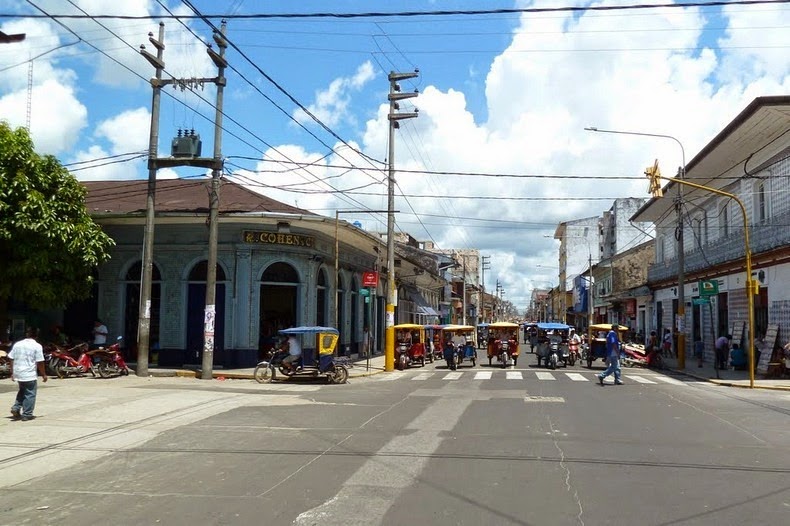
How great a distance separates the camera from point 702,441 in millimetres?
10930

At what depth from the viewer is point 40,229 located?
66.5 ft

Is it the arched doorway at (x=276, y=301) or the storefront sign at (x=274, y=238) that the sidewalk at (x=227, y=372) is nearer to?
the arched doorway at (x=276, y=301)

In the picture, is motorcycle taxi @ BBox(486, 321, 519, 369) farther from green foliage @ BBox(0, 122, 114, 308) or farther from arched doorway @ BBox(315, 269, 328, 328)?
green foliage @ BBox(0, 122, 114, 308)

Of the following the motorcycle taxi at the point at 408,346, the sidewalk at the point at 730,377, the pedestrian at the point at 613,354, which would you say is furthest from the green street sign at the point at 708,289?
the motorcycle taxi at the point at 408,346

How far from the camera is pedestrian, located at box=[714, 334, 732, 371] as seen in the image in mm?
27720

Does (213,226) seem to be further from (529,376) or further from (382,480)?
(382,480)

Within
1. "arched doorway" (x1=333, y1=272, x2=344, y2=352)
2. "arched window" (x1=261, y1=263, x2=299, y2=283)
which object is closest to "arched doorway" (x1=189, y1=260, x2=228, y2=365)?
"arched window" (x1=261, y1=263, x2=299, y2=283)

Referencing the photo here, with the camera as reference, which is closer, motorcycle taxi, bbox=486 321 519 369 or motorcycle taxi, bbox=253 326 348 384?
motorcycle taxi, bbox=253 326 348 384

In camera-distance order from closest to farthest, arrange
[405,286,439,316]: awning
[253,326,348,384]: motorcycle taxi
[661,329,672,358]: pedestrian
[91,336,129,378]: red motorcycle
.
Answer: [253,326,348,384]: motorcycle taxi
[91,336,129,378]: red motorcycle
[661,329,672,358]: pedestrian
[405,286,439,316]: awning

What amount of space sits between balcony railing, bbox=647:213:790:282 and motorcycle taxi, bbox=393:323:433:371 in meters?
13.6

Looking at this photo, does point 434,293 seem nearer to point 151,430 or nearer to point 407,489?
point 151,430

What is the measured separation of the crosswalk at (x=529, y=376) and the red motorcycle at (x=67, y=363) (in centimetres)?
926

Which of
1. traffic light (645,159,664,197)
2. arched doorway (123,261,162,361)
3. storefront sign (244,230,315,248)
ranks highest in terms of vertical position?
traffic light (645,159,664,197)

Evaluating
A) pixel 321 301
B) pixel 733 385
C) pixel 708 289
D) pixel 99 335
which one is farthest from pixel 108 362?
pixel 708 289
